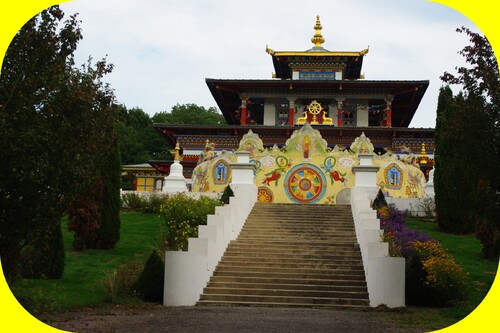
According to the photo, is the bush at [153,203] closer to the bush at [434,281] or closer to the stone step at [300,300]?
the stone step at [300,300]

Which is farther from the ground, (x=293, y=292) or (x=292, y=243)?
(x=292, y=243)

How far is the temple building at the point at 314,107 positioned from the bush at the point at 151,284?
2458 centimetres

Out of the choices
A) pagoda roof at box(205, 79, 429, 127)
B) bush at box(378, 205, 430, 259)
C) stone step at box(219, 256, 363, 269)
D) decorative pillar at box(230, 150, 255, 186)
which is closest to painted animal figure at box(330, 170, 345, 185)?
decorative pillar at box(230, 150, 255, 186)

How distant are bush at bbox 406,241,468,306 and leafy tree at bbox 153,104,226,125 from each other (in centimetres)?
5830

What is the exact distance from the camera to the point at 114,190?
2081cm

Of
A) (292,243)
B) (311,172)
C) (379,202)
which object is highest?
(311,172)

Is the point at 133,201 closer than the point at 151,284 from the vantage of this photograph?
No

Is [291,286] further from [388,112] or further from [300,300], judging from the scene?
[388,112]

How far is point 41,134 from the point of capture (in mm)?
11273

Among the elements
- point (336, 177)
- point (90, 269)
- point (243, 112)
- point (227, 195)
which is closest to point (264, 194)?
point (336, 177)

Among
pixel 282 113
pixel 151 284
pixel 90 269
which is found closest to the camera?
pixel 151 284

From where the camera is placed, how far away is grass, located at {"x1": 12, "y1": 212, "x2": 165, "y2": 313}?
13.1 metres

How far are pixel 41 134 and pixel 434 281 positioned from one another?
8.84m

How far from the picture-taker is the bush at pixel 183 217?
63.2 feet
